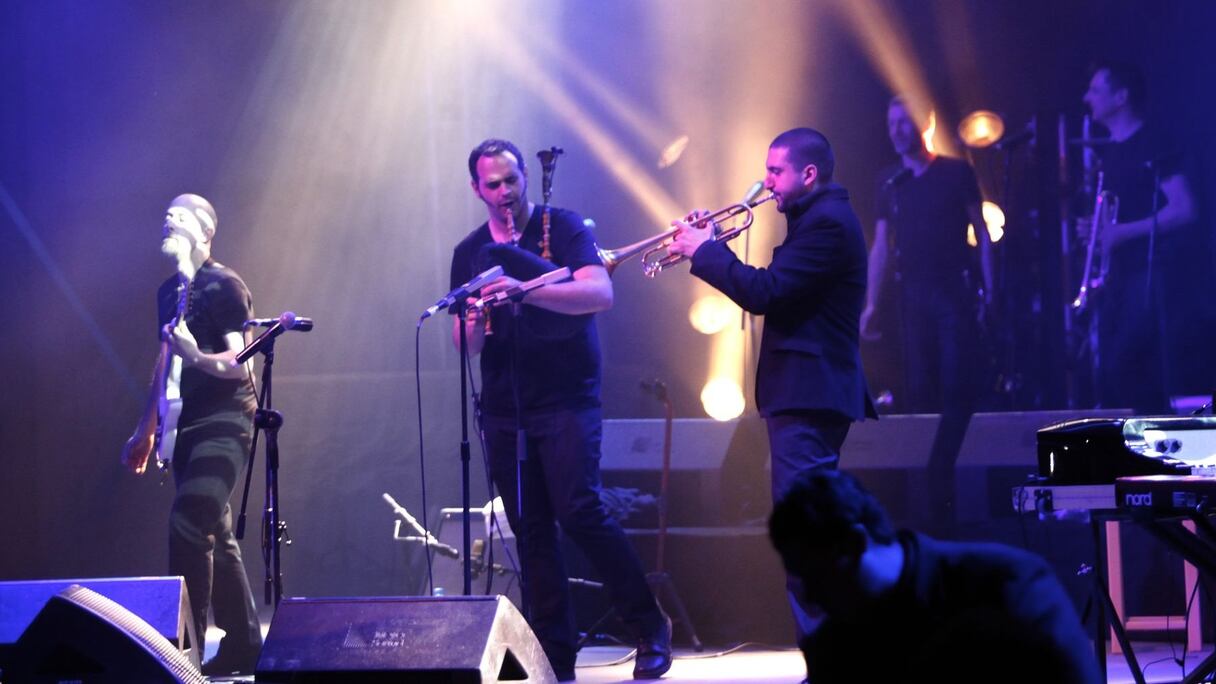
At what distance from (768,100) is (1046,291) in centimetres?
162

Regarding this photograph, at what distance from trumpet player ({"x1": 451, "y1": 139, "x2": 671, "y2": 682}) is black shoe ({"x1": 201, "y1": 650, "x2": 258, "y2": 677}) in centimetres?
147

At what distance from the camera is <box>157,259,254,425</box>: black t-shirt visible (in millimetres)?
5602

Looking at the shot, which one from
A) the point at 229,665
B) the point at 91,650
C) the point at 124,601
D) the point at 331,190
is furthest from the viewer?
the point at 331,190

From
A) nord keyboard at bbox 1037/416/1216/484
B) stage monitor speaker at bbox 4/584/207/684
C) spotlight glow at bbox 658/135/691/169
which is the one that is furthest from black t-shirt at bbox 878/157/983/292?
stage monitor speaker at bbox 4/584/207/684

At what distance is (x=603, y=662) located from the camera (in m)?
5.62

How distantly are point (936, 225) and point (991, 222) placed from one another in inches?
9.6

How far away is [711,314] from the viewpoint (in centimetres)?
688

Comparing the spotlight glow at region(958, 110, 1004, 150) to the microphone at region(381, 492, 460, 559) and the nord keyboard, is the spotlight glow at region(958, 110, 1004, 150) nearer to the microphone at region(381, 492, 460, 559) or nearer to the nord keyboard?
the nord keyboard

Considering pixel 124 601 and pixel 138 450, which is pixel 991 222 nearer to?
pixel 138 450

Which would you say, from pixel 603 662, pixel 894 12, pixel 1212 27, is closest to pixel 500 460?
pixel 603 662

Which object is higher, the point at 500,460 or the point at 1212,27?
the point at 1212,27

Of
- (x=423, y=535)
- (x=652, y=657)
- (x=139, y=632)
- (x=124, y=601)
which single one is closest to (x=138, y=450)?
(x=124, y=601)

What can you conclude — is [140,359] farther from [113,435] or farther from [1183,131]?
[1183,131]

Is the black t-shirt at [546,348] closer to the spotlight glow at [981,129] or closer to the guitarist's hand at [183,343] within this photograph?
the guitarist's hand at [183,343]
